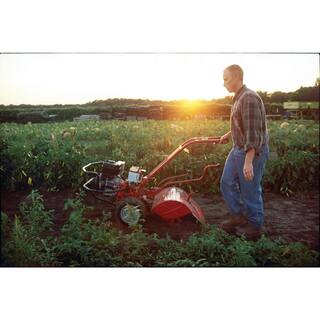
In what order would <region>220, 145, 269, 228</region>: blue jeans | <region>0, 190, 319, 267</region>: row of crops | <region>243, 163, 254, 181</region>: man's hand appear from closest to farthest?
1. <region>0, 190, 319, 267</region>: row of crops
2. <region>243, 163, 254, 181</region>: man's hand
3. <region>220, 145, 269, 228</region>: blue jeans

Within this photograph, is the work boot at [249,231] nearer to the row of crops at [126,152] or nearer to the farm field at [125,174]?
the farm field at [125,174]

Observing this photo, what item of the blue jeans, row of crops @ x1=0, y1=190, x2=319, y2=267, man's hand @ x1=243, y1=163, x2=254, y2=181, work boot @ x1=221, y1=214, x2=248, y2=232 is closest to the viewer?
row of crops @ x1=0, y1=190, x2=319, y2=267

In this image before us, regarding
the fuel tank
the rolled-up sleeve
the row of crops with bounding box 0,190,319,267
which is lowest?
the row of crops with bounding box 0,190,319,267

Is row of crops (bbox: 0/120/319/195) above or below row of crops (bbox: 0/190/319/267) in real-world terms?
above

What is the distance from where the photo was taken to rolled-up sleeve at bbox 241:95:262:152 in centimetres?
338

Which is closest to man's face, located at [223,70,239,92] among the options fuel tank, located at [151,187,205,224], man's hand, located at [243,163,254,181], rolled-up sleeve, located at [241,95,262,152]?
rolled-up sleeve, located at [241,95,262,152]

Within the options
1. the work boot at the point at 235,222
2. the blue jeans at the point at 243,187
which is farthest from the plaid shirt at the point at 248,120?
the work boot at the point at 235,222

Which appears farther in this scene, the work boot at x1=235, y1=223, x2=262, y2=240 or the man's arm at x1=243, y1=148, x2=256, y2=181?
the work boot at x1=235, y1=223, x2=262, y2=240

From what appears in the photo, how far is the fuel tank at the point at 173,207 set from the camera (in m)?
3.66

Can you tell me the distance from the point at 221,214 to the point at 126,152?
1.07 metres

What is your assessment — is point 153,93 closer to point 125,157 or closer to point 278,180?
point 125,157

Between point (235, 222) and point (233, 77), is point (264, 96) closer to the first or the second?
point (233, 77)

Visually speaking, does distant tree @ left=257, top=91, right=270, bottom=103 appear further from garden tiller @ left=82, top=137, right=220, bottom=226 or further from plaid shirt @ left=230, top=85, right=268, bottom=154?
garden tiller @ left=82, top=137, right=220, bottom=226

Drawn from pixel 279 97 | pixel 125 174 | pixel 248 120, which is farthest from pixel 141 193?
pixel 279 97
